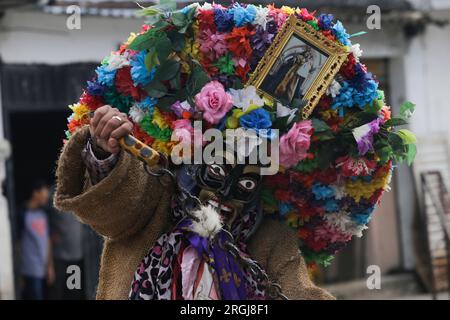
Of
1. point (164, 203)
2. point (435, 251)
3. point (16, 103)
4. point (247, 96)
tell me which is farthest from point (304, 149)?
point (435, 251)

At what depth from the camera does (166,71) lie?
10.7ft

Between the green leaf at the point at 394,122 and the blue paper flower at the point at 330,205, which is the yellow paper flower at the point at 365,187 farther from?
A: the green leaf at the point at 394,122

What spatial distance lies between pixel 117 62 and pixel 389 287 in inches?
309

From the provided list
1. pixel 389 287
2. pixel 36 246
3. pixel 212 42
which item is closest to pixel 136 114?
pixel 212 42

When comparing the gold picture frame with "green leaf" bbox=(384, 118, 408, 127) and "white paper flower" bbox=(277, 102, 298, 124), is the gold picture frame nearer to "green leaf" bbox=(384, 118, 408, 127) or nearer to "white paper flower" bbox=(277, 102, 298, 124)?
"white paper flower" bbox=(277, 102, 298, 124)

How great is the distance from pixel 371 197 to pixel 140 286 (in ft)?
3.30

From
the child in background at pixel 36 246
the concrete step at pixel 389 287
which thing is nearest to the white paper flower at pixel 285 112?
the child in background at pixel 36 246

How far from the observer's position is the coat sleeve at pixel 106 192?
304cm

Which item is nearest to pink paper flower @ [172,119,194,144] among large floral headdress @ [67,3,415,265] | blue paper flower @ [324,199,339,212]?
large floral headdress @ [67,3,415,265]

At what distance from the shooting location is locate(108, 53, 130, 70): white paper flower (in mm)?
3301

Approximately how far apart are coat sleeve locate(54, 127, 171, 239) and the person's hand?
69mm

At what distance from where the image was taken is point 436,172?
1068cm
